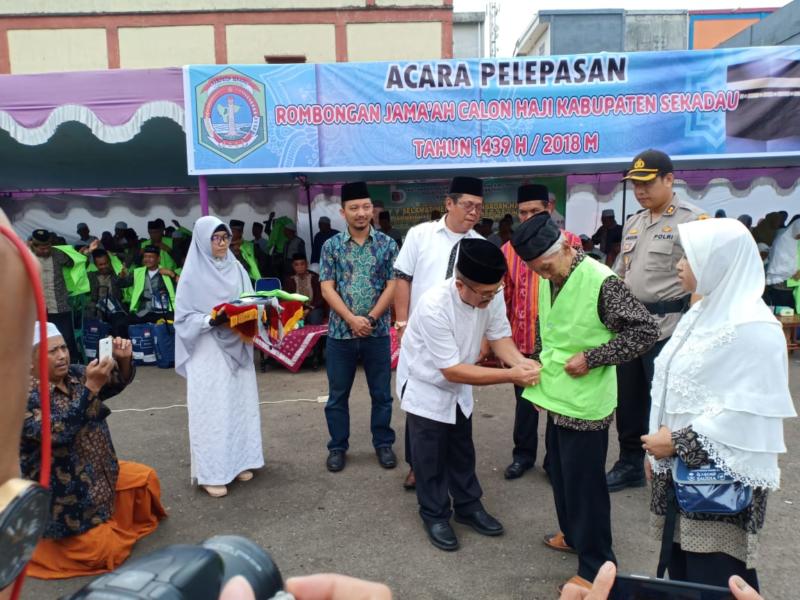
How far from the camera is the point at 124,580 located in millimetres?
641

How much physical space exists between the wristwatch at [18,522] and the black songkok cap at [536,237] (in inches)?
73.3

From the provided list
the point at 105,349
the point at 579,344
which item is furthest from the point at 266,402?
the point at 579,344

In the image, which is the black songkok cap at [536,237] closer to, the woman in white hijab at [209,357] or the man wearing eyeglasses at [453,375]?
the man wearing eyeglasses at [453,375]

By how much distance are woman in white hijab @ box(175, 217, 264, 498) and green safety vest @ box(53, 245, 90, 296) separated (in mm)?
3935

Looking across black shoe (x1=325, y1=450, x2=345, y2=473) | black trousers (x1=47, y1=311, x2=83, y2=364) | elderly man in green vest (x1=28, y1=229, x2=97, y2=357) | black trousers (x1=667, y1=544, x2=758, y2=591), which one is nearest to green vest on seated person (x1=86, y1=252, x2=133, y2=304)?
elderly man in green vest (x1=28, y1=229, x2=97, y2=357)

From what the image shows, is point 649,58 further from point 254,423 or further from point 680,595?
point 680,595

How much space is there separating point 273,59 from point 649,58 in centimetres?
1386

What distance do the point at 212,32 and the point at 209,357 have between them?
→ 16.0m

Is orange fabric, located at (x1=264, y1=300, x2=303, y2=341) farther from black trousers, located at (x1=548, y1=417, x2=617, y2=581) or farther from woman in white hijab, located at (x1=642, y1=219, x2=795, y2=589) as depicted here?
woman in white hijab, located at (x1=642, y1=219, x2=795, y2=589)

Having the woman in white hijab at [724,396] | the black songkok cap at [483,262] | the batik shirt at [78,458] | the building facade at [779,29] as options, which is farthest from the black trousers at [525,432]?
the building facade at [779,29]

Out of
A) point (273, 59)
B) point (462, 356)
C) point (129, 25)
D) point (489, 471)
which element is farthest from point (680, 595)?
point (129, 25)

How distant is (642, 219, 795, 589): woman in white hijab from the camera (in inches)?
67.1

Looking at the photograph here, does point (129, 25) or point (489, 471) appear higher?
point (129, 25)

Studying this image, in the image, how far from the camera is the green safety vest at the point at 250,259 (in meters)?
7.54
